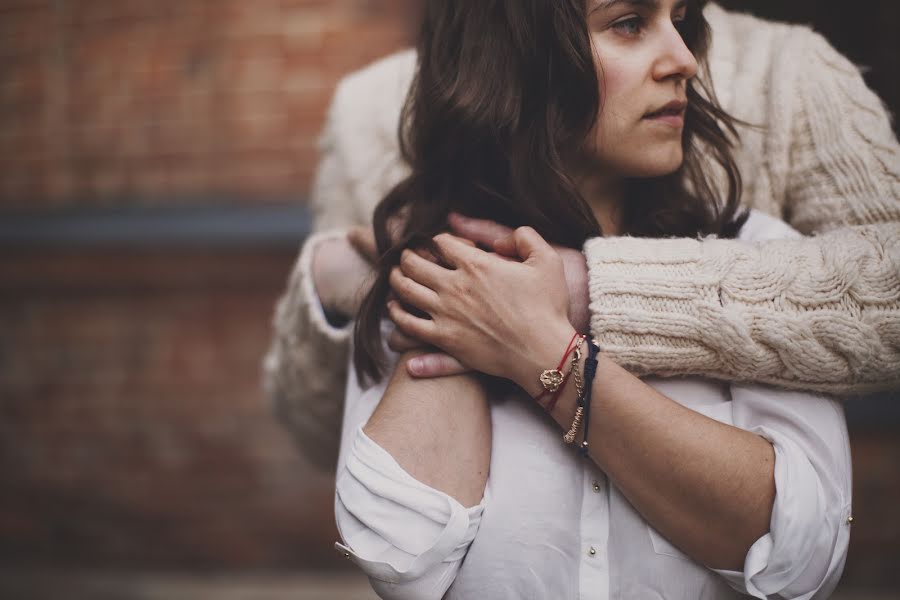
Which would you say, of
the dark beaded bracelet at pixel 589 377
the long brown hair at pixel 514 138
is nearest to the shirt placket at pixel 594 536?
the dark beaded bracelet at pixel 589 377

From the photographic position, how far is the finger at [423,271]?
1365 millimetres

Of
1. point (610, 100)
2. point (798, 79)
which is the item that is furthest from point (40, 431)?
point (798, 79)

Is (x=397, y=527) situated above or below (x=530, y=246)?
below

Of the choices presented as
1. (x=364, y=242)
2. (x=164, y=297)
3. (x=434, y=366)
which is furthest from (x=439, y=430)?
(x=164, y=297)

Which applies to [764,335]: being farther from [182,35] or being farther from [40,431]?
[40,431]

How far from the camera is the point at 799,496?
1.17 meters

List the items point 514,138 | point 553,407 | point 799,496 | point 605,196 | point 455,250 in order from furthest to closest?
point 605,196 < point 514,138 < point 455,250 < point 553,407 < point 799,496

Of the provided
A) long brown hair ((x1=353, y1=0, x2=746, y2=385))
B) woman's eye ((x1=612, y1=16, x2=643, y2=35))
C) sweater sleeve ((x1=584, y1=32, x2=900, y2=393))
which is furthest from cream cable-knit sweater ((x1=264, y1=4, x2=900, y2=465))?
woman's eye ((x1=612, y1=16, x2=643, y2=35))

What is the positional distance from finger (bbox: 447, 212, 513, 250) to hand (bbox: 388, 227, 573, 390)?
0.05 meters

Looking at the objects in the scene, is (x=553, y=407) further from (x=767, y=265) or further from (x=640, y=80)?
(x=640, y=80)

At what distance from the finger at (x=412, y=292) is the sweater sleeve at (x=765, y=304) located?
0.95 feet

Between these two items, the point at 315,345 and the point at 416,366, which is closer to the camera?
the point at 416,366

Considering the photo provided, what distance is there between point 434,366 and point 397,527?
0.30 meters

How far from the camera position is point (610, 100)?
1.43 meters
